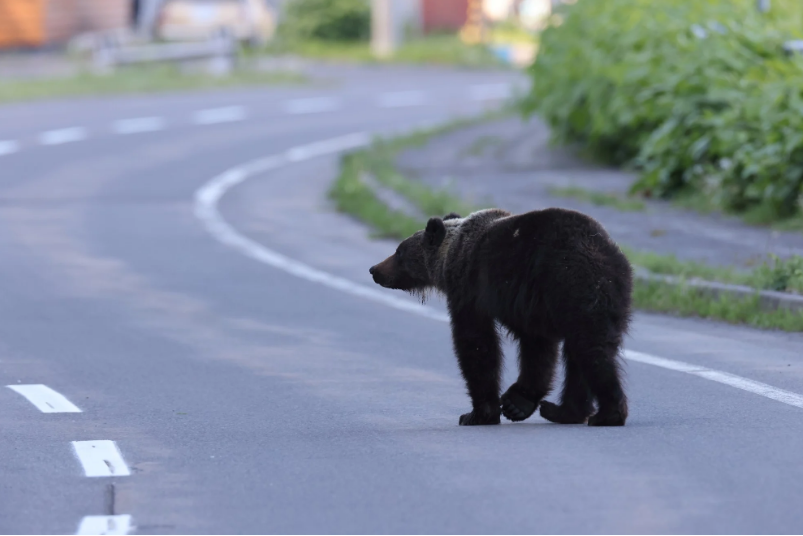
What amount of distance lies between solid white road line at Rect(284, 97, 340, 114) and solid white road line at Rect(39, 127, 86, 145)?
19.1 feet

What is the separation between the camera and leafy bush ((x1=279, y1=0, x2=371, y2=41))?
4944 cm

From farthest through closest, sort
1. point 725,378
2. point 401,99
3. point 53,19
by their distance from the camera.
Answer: point 53,19
point 401,99
point 725,378

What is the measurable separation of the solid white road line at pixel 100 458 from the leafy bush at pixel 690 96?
896 cm

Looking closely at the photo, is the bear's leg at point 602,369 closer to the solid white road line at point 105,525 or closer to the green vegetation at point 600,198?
the solid white road line at point 105,525

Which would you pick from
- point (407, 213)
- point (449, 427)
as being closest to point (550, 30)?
point (407, 213)

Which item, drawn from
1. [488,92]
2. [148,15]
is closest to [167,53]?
[148,15]

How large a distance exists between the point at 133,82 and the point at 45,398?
28.9m

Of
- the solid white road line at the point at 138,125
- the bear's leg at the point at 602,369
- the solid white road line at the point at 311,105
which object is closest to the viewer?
the bear's leg at the point at 602,369

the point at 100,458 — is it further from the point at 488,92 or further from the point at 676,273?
the point at 488,92

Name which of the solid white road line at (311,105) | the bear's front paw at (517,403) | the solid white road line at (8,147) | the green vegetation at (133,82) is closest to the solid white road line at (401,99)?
the solid white road line at (311,105)

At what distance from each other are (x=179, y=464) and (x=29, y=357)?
3465 mm

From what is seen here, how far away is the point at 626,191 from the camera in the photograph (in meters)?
17.4

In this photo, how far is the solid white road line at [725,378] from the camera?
7824 millimetres

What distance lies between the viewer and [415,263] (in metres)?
7.73
